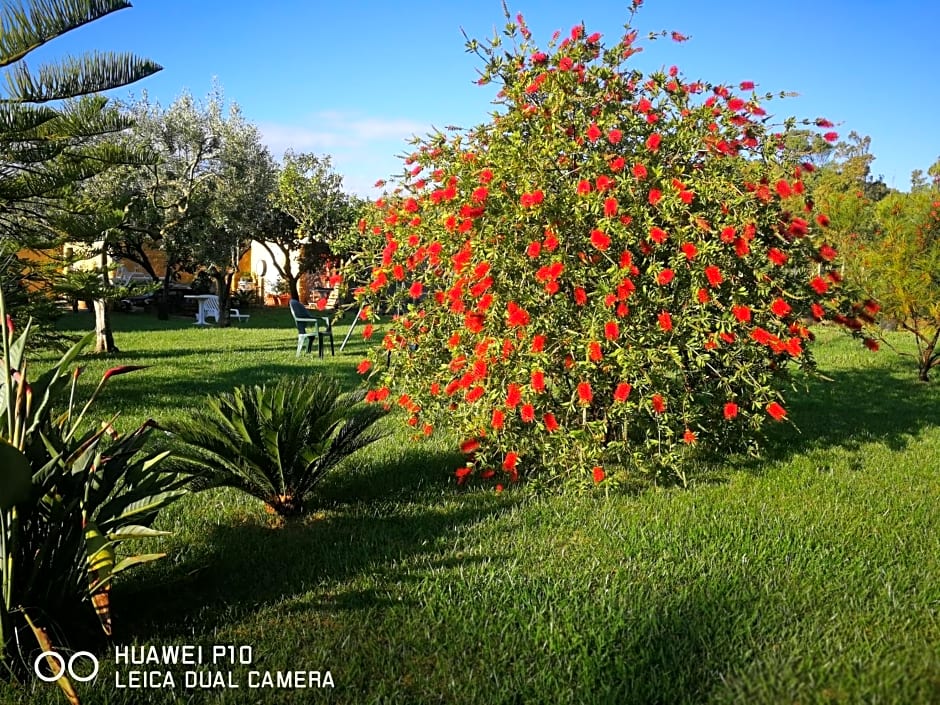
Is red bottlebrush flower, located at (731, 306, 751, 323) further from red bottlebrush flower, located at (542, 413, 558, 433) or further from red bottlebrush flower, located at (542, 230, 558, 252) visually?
red bottlebrush flower, located at (542, 413, 558, 433)

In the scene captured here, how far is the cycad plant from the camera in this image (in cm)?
385

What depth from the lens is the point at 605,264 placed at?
443cm

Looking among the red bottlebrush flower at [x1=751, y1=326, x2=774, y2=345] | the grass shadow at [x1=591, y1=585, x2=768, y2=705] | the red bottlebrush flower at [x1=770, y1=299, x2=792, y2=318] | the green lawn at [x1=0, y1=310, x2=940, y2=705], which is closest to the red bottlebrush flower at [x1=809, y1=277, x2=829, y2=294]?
the red bottlebrush flower at [x1=770, y1=299, x2=792, y2=318]

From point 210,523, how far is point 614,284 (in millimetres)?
2607

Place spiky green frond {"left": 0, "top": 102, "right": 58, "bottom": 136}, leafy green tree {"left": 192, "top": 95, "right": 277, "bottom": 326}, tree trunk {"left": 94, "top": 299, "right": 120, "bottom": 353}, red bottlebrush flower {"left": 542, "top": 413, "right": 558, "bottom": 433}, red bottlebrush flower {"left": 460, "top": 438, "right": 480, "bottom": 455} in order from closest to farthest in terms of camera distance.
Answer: red bottlebrush flower {"left": 542, "top": 413, "right": 558, "bottom": 433}, red bottlebrush flower {"left": 460, "top": 438, "right": 480, "bottom": 455}, spiky green frond {"left": 0, "top": 102, "right": 58, "bottom": 136}, tree trunk {"left": 94, "top": 299, "right": 120, "bottom": 353}, leafy green tree {"left": 192, "top": 95, "right": 277, "bottom": 326}

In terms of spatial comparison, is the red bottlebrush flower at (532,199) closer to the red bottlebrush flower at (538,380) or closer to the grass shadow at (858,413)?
the red bottlebrush flower at (538,380)

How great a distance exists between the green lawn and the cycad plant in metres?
0.24

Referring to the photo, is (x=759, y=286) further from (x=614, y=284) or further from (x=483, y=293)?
(x=483, y=293)

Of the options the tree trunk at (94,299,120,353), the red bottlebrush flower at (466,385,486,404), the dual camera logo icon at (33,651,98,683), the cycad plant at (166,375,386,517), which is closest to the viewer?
the dual camera logo icon at (33,651,98,683)

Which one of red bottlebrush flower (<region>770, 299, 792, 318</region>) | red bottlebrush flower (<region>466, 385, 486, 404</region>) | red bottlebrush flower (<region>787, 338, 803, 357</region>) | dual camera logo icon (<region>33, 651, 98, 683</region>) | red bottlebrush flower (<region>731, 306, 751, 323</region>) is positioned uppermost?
red bottlebrush flower (<region>770, 299, 792, 318</region>)

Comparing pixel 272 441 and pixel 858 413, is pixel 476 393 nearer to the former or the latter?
pixel 272 441

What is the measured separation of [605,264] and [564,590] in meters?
2.09

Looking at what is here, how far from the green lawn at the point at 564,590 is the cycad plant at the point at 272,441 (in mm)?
239

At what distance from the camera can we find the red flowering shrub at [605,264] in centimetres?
418
